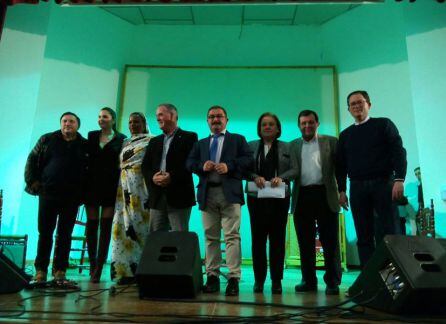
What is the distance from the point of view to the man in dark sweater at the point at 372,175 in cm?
227

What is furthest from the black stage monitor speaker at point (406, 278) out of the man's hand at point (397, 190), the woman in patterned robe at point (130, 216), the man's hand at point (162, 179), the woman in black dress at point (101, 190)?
the woman in black dress at point (101, 190)

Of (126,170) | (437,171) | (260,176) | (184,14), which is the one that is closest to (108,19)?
(184,14)

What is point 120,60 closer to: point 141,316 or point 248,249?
point 248,249

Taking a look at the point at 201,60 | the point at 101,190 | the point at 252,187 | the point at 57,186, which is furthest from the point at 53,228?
the point at 201,60

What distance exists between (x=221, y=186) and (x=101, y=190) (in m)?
0.99

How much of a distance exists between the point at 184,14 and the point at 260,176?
407 cm

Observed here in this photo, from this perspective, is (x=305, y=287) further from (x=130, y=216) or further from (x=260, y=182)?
(x=130, y=216)

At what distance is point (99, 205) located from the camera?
2.75m

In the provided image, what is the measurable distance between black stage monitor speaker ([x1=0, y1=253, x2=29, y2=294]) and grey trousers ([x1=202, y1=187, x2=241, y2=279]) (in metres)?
1.06

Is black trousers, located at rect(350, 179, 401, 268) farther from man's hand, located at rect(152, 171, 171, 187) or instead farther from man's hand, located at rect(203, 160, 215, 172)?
man's hand, located at rect(152, 171, 171, 187)

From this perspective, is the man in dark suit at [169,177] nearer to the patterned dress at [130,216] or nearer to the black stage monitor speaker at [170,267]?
the patterned dress at [130,216]

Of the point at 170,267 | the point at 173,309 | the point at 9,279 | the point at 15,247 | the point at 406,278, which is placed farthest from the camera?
the point at 15,247

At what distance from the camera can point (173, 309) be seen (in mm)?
1636

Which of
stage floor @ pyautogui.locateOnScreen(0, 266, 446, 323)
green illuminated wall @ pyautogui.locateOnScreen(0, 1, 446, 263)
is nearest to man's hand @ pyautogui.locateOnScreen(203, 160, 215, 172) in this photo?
stage floor @ pyautogui.locateOnScreen(0, 266, 446, 323)
